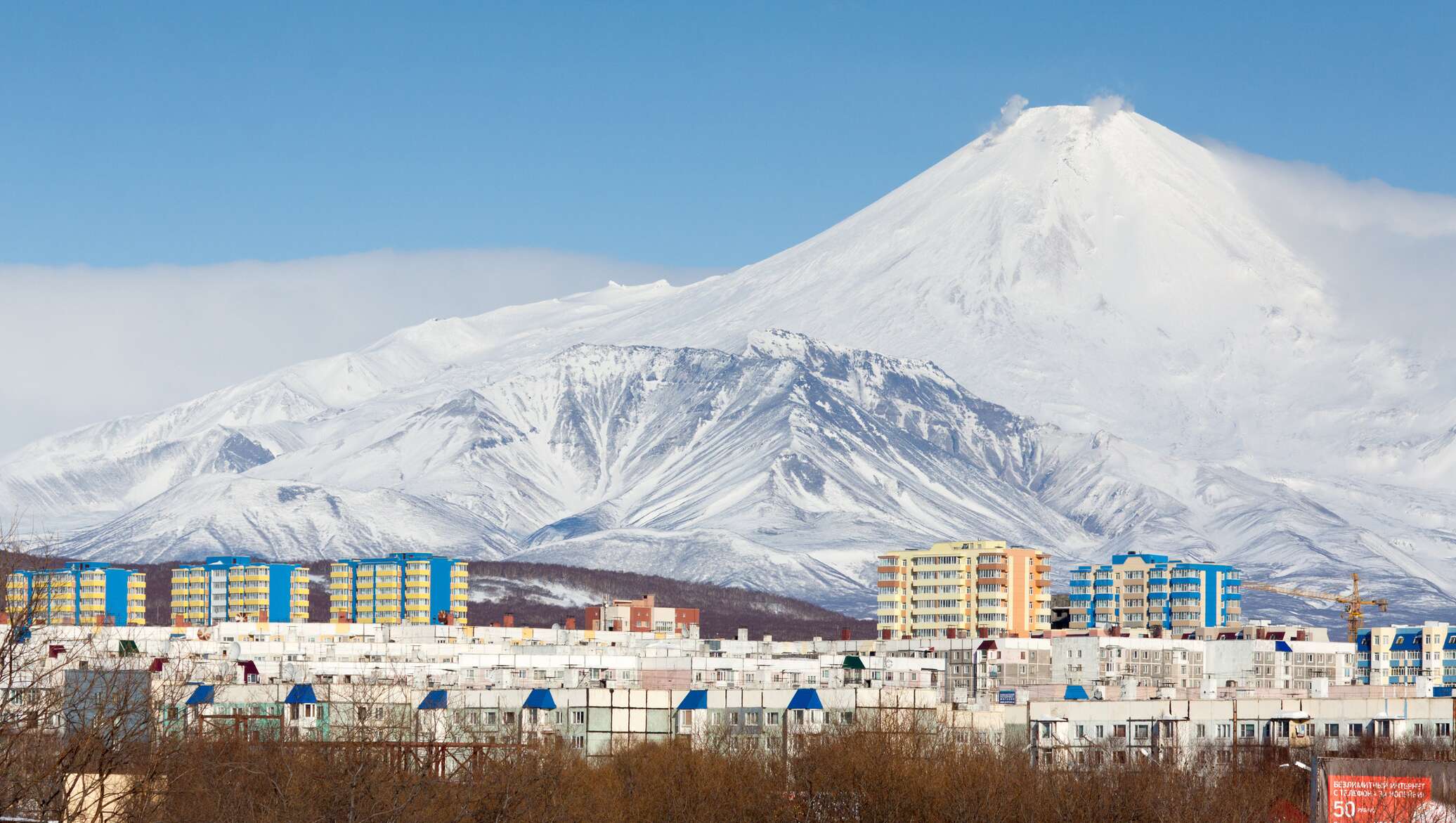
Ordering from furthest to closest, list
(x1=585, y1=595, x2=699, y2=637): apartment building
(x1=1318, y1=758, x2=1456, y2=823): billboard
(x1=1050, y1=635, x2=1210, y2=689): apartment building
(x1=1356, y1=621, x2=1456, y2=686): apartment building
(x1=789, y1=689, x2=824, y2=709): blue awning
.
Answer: (x1=585, y1=595, x2=699, y2=637): apartment building
(x1=1356, y1=621, x2=1456, y2=686): apartment building
(x1=1050, y1=635, x2=1210, y2=689): apartment building
(x1=789, y1=689, x2=824, y2=709): blue awning
(x1=1318, y1=758, x2=1456, y2=823): billboard

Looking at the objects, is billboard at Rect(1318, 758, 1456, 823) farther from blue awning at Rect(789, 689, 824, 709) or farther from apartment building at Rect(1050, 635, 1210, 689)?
apartment building at Rect(1050, 635, 1210, 689)

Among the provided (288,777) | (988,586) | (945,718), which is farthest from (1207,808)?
(988,586)

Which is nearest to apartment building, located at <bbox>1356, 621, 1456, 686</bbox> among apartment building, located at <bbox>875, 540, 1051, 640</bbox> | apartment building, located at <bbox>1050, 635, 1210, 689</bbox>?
apartment building, located at <bbox>875, 540, 1051, 640</bbox>

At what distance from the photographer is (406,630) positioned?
439 feet

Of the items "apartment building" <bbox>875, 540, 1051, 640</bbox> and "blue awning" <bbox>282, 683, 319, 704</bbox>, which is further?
"apartment building" <bbox>875, 540, 1051, 640</bbox>

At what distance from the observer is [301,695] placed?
7562 cm

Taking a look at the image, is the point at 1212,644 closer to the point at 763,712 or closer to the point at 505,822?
the point at 763,712

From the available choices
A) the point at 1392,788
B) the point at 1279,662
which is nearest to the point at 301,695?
the point at 1392,788

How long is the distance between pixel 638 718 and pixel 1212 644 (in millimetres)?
65421

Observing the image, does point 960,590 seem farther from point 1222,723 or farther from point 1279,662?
point 1222,723

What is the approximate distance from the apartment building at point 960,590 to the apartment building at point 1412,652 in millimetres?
26360

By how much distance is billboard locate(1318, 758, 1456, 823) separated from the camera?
3597 cm

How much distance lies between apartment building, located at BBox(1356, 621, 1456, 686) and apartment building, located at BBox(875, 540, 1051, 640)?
26360mm

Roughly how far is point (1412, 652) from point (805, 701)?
108 metres
